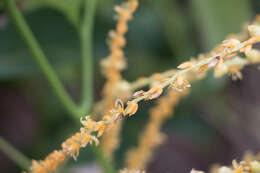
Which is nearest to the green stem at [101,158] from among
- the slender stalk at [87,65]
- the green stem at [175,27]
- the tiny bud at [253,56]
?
the slender stalk at [87,65]

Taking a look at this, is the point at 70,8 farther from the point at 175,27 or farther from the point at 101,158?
the point at 175,27

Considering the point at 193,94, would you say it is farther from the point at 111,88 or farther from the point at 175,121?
the point at 111,88

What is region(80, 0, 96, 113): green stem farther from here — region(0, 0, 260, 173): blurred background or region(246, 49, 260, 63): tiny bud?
region(246, 49, 260, 63): tiny bud

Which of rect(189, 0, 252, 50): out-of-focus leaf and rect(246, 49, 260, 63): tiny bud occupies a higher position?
rect(189, 0, 252, 50): out-of-focus leaf

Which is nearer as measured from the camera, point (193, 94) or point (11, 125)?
point (193, 94)

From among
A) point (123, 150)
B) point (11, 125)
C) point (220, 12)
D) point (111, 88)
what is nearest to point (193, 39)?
point (220, 12)

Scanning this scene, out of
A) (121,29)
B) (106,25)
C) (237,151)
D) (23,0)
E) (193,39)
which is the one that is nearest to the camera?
(121,29)

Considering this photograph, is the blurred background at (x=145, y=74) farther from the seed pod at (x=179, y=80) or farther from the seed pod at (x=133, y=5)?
the seed pod at (x=179, y=80)

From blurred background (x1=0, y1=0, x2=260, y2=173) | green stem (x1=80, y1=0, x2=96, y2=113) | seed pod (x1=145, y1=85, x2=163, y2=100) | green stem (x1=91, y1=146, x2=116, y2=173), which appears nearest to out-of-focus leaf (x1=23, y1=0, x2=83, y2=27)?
green stem (x1=80, y1=0, x2=96, y2=113)
